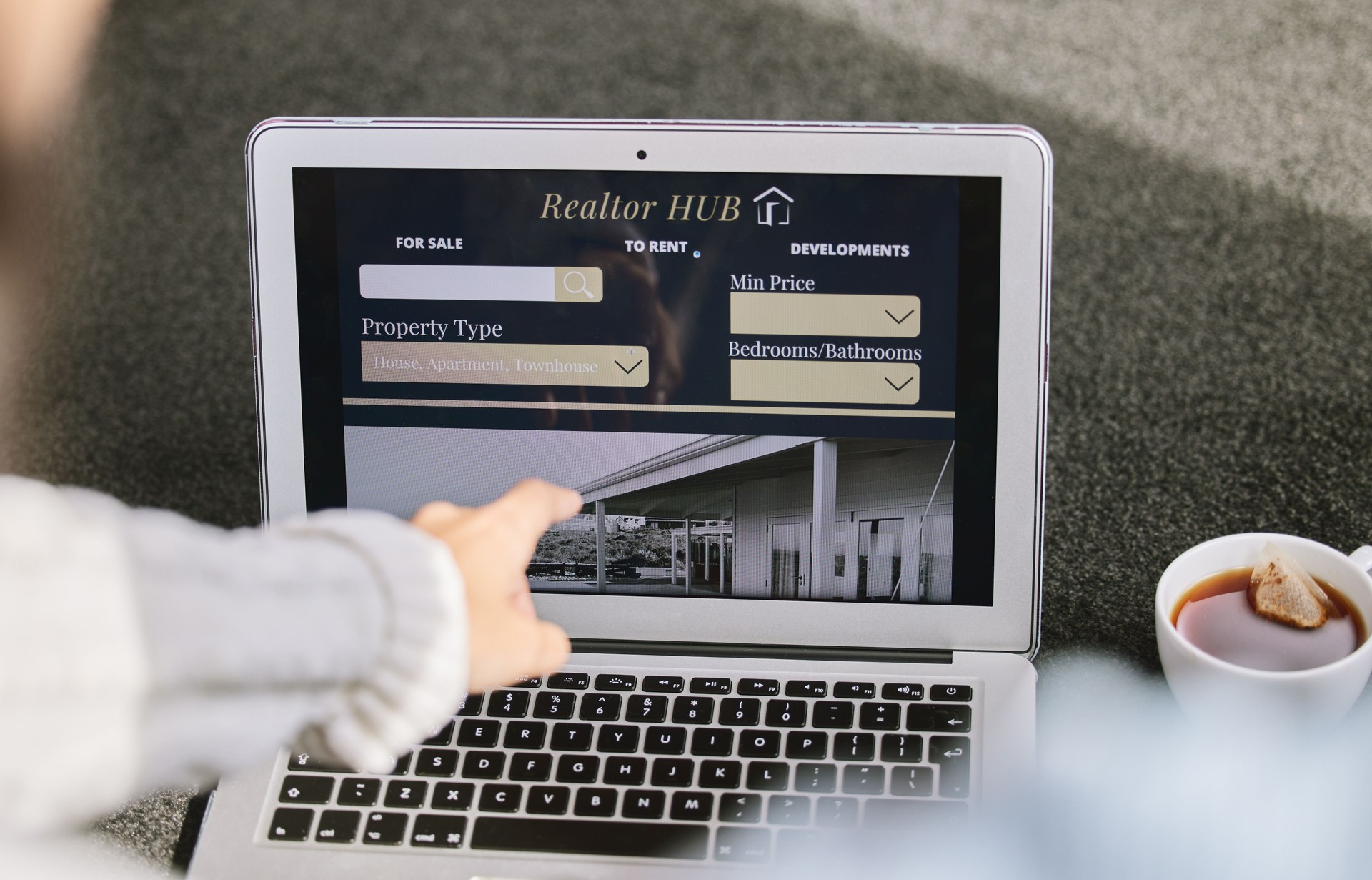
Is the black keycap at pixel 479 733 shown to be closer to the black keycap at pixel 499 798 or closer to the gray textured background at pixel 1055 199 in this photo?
the black keycap at pixel 499 798

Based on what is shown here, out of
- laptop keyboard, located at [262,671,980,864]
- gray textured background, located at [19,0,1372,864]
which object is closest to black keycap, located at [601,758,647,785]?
laptop keyboard, located at [262,671,980,864]

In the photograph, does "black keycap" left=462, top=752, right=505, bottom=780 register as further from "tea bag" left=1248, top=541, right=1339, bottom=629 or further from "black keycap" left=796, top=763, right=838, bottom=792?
"tea bag" left=1248, top=541, right=1339, bottom=629

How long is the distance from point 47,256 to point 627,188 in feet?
1.71

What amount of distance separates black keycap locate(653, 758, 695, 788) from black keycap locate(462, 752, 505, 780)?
66mm

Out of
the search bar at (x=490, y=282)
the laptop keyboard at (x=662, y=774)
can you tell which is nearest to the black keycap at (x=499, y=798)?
the laptop keyboard at (x=662, y=774)

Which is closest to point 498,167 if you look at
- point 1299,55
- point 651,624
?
point 651,624

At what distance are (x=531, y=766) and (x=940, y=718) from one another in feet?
0.58

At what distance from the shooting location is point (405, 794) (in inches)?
16.0

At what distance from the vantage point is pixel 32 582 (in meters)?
0.26

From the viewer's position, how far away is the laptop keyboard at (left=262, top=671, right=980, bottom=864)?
15.5 inches

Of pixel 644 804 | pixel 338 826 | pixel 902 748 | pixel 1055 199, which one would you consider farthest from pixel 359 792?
pixel 1055 199

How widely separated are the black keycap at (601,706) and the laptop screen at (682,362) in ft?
0.18

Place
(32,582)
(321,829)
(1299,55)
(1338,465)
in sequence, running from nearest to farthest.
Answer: (32,582) < (321,829) < (1338,465) < (1299,55)

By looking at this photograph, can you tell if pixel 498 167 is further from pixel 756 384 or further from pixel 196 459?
pixel 196 459
